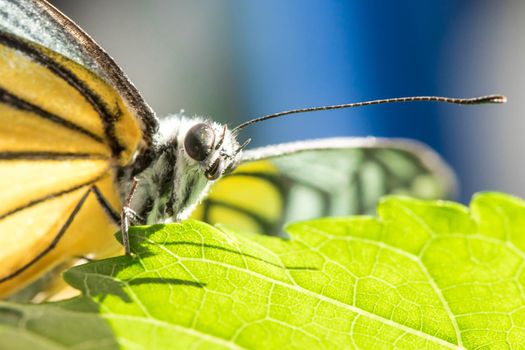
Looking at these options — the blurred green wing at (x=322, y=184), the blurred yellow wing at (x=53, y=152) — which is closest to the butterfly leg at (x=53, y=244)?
the blurred yellow wing at (x=53, y=152)

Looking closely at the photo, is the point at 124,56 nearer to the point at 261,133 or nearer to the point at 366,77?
the point at 261,133

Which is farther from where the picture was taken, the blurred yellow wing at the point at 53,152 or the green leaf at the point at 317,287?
the blurred yellow wing at the point at 53,152

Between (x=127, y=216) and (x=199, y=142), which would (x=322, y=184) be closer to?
(x=199, y=142)

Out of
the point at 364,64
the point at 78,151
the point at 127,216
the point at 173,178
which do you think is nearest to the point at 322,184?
the point at 173,178

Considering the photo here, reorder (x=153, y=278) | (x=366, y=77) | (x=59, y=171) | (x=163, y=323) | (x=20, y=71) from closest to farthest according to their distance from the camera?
(x=163, y=323), (x=153, y=278), (x=20, y=71), (x=59, y=171), (x=366, y=77)

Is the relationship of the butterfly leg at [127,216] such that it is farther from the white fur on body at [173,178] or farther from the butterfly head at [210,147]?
the butterfly head at [210,147]

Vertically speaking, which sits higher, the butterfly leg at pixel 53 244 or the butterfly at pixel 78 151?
the butterfly at pixel 78 151

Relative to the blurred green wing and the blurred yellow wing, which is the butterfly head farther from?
the blurred green wing

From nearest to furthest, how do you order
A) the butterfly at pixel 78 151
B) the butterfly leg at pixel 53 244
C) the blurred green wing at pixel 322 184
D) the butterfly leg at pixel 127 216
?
the butterfly leg at pixel 127 216 → the butterfly at pixel 78 151 → the butterfly leg at pixel 53 244 → the blurred green wing at pixel 322 184

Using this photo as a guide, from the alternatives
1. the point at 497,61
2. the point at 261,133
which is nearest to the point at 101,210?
the point at 261,133
